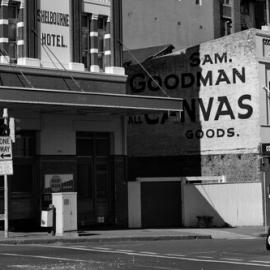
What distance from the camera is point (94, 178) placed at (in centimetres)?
3184

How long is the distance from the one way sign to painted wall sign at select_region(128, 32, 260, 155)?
1196cm

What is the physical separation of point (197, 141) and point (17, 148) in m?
11.7

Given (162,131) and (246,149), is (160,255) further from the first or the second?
(162,131)

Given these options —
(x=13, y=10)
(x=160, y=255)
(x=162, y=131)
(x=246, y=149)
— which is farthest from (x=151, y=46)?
(x=160, y=255)

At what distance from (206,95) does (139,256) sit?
1908 cm

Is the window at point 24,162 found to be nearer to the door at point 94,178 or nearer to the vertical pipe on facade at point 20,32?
the door at point 94,178

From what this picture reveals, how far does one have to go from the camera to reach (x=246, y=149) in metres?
35.4

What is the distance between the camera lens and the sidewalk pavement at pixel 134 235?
2456 cm

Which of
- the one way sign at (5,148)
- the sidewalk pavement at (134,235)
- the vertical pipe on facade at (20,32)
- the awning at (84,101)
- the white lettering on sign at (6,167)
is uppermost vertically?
the vertical pipe on facade at (20,32)

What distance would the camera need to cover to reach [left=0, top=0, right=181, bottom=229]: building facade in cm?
2844

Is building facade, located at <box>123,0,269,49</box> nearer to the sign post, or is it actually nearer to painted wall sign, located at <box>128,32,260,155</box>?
painted wall sign, located at <box>128,32,260,155</box>

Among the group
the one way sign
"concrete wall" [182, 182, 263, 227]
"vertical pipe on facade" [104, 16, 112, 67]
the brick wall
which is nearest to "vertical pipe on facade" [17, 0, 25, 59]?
"vertical pipe on facade" [104, 16, 112, 67]

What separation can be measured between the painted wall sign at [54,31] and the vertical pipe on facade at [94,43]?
1.40 meters

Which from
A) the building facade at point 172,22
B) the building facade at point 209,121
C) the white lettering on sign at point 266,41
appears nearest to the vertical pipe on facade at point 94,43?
the building facade at point 209,121
